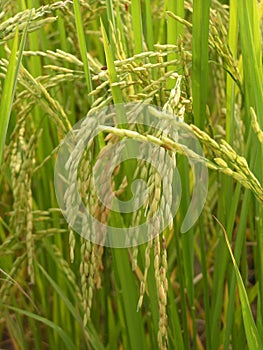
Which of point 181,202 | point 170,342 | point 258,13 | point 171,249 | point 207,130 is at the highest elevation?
point 258,13

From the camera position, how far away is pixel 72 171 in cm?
84

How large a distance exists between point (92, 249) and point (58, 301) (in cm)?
66

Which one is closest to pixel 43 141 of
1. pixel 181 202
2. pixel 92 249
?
pixel 181 202

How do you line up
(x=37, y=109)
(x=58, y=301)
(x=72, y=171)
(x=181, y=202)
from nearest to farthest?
(x=72, y=171) → (x=181, y=202) → (x=37, y=109) → (x=58, y=301)

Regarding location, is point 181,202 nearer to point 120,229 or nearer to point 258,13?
point 120,229

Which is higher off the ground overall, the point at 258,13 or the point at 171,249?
the point at 258,13

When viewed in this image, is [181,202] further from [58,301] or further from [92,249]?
[58,301]

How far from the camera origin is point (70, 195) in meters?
0.85

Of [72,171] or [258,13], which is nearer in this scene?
[72,171]

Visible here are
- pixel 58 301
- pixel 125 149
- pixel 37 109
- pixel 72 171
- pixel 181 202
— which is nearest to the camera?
pixel 72 171

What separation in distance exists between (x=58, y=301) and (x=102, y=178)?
674mm

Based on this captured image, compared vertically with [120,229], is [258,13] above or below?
above

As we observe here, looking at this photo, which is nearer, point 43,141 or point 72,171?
point 72,171

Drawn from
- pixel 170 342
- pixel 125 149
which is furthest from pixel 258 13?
pixel 170 342
